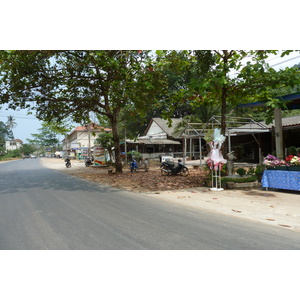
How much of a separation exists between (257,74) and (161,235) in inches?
267

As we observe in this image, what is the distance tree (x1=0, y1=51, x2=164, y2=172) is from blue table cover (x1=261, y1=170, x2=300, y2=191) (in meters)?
5.45

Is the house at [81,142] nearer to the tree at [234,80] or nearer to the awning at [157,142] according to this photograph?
the awning at [157,142]

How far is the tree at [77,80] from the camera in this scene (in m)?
10.7

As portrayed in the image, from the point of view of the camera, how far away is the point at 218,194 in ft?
29.9

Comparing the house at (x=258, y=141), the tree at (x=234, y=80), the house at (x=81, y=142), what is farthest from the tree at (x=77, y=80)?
the house at (x=81, y=142)

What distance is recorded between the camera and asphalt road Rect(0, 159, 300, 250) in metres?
4.22

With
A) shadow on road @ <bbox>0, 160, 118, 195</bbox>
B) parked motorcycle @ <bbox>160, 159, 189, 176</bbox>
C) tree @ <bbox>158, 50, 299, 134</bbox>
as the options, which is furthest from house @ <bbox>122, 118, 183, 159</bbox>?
tree @ <bbox>158, 50, 299, 134</bbox>

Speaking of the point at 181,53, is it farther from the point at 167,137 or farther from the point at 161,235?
the point at 167,137

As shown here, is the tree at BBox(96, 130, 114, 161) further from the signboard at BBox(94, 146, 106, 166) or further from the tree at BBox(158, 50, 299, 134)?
the tree at BBox(158, 50, 299, 134)

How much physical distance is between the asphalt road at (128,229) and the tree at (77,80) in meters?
5.23

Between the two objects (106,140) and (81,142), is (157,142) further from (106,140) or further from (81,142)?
(81,142)

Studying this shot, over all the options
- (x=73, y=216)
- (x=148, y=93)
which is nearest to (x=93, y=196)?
(x=73, y=216)
